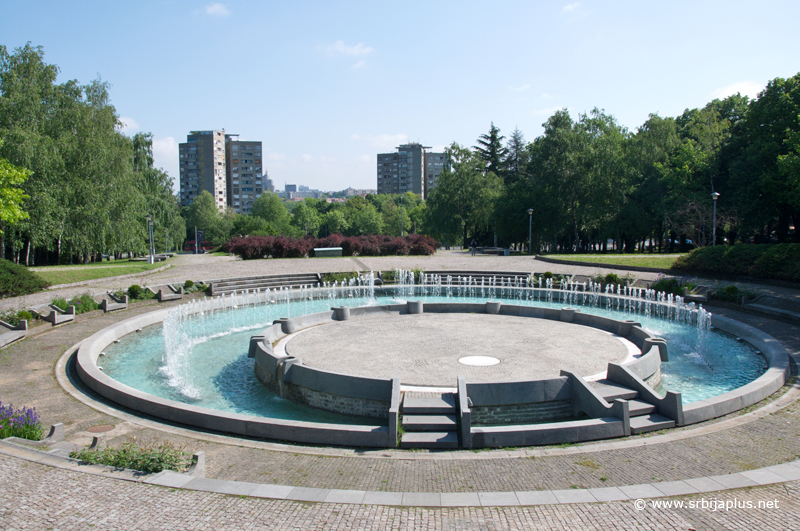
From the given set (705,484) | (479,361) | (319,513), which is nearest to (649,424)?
(705,484)

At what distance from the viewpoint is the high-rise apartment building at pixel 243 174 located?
12850 cm

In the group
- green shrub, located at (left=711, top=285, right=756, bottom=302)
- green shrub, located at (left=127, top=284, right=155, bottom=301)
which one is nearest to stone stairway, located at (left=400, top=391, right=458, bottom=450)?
green shrub, located at (left=711, top=285, right=756, bottom=302)

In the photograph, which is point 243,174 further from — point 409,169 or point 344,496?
point 344,496

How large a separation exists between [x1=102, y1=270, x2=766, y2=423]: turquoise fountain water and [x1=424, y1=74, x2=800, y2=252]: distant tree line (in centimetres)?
1339

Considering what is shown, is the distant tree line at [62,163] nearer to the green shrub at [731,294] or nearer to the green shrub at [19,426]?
the green shrub at [19,426]

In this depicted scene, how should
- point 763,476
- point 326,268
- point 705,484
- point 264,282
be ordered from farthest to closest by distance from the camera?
point 326,268, point 264,282, point 763,476, point 705,484

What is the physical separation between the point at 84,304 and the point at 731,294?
26942 mm

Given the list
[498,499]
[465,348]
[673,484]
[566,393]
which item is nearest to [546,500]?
[498,499]

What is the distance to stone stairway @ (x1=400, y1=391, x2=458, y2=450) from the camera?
7.49 meters

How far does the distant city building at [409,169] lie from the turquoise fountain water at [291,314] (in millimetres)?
119854

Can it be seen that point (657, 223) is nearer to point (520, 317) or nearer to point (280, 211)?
point (520, 317)

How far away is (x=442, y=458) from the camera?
7.06 metres

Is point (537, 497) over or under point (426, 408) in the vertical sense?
under

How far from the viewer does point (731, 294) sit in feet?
65.6
